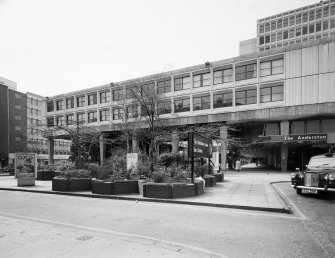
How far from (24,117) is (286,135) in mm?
80518

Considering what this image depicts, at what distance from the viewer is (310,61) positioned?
3111 cm

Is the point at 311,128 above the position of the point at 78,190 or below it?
above

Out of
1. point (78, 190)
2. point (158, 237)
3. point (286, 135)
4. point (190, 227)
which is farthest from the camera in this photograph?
point (286, 135)

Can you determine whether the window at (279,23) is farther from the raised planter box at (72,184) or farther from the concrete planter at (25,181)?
→ the concrete planter at (25,181)

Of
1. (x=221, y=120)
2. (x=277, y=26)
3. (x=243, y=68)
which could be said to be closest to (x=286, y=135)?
(x=221, y=120)

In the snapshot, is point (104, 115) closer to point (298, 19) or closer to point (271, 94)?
point (271, 94)

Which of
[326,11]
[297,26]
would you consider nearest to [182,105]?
[297,26]

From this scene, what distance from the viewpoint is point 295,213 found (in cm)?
815

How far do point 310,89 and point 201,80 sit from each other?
1491 centimetres

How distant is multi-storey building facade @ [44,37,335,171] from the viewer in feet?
100

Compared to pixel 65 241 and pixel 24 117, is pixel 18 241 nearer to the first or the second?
pixel 65 241

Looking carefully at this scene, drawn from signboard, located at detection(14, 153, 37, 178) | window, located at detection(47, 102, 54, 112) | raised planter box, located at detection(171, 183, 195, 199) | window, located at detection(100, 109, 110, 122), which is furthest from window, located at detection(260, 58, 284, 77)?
window, located at detection(47, 102, 54, 112)

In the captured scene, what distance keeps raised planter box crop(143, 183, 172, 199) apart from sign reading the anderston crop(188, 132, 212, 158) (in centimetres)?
197

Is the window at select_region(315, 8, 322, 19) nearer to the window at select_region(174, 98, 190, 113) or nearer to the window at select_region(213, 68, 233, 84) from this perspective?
the window at select_region(213, 68, 233, 84)
